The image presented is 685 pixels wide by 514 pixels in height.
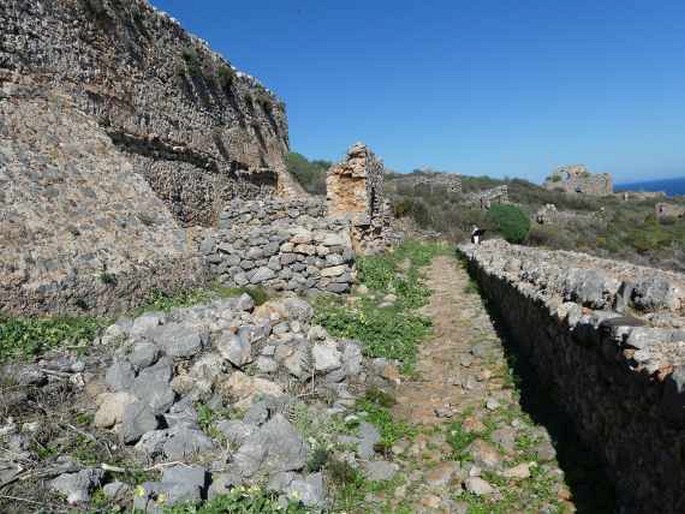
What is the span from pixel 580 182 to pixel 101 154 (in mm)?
50109

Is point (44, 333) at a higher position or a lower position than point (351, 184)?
lower

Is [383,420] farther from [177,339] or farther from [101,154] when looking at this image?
[101,154]

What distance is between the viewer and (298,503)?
150 inches

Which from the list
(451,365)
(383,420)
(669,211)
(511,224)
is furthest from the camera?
(669,211)

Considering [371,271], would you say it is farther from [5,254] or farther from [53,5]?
[53,5]

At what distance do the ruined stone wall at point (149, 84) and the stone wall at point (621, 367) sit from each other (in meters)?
9.36

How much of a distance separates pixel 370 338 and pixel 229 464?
11.1 ft

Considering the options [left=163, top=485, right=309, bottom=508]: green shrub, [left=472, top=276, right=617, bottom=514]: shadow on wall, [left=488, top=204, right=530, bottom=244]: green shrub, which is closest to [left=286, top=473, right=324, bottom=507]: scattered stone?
[left=163, top=485, right=309, bottom=508]: green shrub

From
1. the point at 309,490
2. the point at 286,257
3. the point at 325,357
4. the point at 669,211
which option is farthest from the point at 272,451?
the point at 669,211

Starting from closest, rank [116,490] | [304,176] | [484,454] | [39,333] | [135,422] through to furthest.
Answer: [116,490] → [135,422] → [484,454] → [39,333] → [304,176]

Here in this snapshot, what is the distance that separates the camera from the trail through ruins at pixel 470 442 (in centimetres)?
422

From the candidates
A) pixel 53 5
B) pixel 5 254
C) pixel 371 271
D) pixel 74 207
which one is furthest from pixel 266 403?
pixel 53 5

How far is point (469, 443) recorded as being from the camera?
198 inches

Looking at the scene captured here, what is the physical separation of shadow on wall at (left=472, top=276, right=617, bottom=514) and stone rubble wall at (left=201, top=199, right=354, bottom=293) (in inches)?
161
